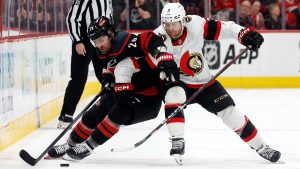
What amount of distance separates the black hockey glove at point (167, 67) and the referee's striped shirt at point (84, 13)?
2.06 meters

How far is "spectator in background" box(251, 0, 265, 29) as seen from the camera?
1077 cm

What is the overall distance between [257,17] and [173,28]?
20.3 feet

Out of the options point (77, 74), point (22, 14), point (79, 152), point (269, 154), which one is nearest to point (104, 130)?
point (79, 152)

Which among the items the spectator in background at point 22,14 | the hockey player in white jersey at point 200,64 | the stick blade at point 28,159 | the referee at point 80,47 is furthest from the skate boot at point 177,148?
the spectator in background at point 22,14

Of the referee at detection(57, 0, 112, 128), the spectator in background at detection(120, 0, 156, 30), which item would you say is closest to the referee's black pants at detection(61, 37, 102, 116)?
the referee at detection(57, 0, 112, 128)

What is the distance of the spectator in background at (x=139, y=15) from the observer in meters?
10.7

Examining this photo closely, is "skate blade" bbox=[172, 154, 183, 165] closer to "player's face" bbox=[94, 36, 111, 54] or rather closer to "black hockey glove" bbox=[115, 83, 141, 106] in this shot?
"black hockey glove" bbox=[115, 83, 141, 106]

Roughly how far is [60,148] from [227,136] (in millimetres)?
1564

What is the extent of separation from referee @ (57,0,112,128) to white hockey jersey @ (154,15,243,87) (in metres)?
1.73

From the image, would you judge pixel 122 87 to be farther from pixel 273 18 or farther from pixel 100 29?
pixel 273 18

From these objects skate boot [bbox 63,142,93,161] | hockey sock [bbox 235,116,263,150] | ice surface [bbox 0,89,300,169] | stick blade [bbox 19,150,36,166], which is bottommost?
ice surface [bbox 0,89,300,169]

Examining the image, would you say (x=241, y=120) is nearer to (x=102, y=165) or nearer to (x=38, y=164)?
(x=102, y=165)

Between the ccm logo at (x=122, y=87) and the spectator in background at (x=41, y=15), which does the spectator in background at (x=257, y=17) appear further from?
the ccm logo at (x=122, y=87)

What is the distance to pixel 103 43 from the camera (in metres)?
4.68
